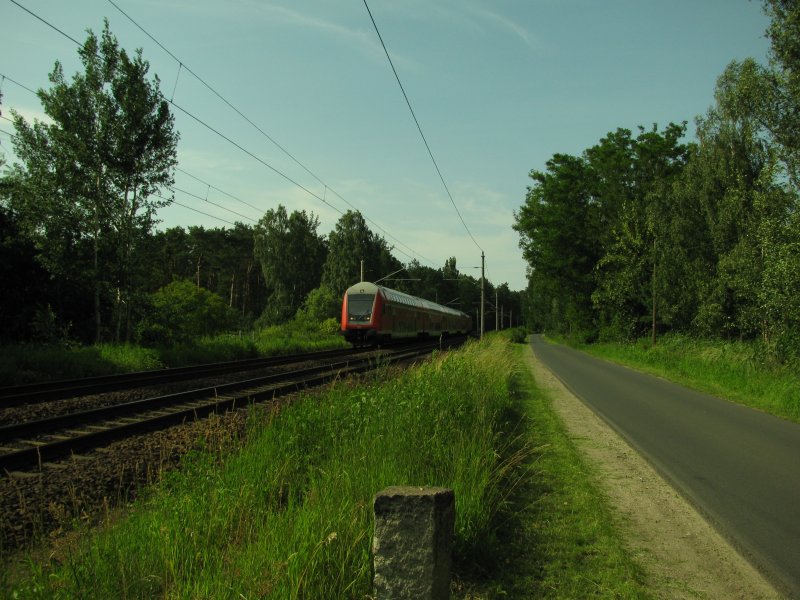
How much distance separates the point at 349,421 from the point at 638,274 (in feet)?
109

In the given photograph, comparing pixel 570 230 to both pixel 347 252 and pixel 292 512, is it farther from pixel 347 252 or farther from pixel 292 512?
pixel 292 512

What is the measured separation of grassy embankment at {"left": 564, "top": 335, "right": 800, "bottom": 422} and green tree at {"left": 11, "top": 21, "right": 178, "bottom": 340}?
70.2 feet

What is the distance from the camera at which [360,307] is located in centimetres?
3106

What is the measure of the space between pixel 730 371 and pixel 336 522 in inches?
702

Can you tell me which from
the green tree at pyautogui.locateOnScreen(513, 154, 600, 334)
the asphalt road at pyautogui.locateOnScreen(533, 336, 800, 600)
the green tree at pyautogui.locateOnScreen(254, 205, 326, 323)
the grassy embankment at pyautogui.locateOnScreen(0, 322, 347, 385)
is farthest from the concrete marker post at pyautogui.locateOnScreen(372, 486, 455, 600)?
the green tree at pyautogui.locateOnScreen(254, 205, 326, 323)

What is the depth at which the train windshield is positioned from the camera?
30.9 meters

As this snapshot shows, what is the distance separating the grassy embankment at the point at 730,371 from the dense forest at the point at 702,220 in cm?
96

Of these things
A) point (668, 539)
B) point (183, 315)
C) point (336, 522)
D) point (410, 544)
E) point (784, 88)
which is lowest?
point (668, 539)

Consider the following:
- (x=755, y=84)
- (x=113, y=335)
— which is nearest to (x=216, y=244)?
(x=113, y=335)

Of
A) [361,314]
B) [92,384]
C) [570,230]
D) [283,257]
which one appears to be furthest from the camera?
[283,257]

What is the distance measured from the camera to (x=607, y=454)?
8.28 metres

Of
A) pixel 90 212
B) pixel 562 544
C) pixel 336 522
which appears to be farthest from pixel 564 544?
pixel 90 212

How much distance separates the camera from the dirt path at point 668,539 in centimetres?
397

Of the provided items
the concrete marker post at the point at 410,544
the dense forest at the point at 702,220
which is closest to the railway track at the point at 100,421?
the concrete marker post at the point at 410,544
